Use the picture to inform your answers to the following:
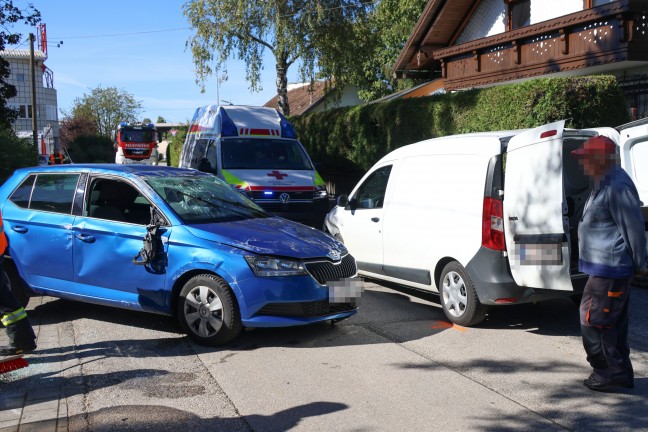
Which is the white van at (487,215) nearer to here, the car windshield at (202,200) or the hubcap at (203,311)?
the car windshield at (202,200)

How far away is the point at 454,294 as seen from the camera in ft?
22.4

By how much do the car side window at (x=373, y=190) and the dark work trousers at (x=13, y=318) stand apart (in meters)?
4.35

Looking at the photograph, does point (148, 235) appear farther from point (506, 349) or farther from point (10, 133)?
point (10, 133)

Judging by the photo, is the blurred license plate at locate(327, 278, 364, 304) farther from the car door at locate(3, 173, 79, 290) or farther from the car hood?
the car door at locate(3, 173, 79, 290)

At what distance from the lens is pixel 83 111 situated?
232 ft

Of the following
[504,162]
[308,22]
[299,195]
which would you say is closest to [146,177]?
[504,162]

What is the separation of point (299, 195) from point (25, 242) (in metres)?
6.59

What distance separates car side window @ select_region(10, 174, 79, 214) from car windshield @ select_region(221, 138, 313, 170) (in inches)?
241

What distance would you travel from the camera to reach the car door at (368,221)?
8133 millimetres

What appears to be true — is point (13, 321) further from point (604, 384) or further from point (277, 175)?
point (277, 175)

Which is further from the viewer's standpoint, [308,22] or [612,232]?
[308,22]

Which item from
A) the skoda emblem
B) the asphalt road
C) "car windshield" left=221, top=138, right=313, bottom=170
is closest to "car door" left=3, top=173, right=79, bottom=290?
the asphalt road

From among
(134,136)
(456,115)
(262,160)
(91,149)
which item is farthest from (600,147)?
(91,149)

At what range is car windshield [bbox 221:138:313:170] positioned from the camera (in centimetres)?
1348
